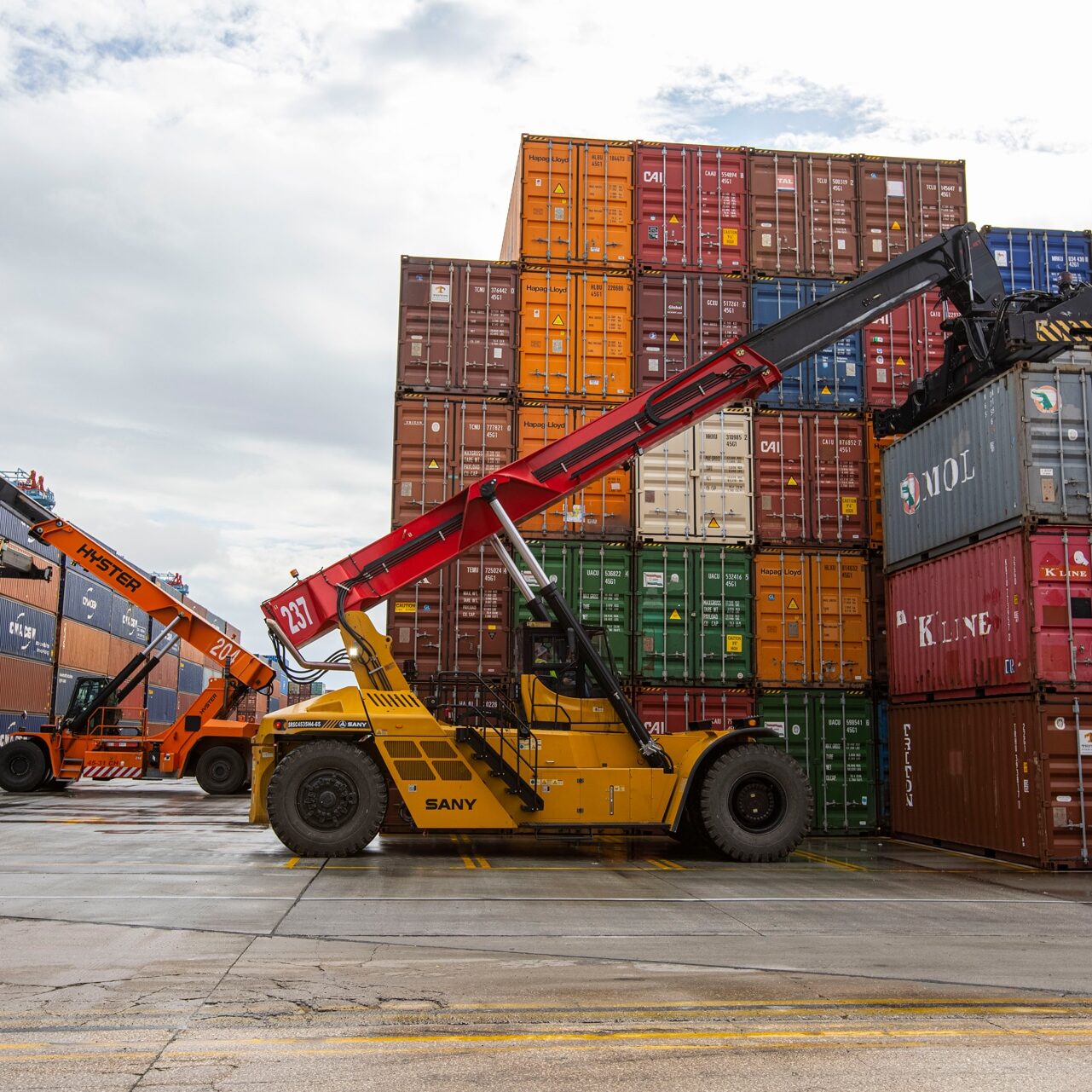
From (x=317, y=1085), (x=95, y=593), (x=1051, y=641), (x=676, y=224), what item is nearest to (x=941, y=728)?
(x=1051, y=641)

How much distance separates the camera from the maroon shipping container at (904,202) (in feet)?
64.6

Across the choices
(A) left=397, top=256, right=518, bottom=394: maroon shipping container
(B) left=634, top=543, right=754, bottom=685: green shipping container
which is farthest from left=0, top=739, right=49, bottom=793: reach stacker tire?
(B) left=634, top=543, right=754, bottom=685: green shipping container

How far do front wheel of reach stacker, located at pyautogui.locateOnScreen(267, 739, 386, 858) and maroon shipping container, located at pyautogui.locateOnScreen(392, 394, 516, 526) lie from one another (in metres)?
5.61

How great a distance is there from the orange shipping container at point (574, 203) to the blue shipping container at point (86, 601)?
23.4 m

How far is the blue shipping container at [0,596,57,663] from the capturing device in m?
29.6

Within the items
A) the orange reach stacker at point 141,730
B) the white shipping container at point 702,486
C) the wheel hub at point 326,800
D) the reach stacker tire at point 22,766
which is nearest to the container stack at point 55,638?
Result: the orange reach stacker at point 141,730

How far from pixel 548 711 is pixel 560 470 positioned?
318cm

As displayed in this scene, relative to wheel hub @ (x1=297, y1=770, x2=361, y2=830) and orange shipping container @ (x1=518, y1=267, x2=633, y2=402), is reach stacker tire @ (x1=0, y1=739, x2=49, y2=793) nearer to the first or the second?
wheel hub @ (x1=297, y1=770, x2=361, y2=830)

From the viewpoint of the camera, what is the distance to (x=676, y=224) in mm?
19609

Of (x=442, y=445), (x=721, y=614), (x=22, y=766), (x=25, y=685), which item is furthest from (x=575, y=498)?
(x=25, y=685)

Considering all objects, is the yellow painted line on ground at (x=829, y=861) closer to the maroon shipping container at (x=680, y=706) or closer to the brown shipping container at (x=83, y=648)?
the maroon shipping container at (x=680, y=706)

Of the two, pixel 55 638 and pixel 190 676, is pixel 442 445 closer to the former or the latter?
pixel 55 638

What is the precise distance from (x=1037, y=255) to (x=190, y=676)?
4905 centimetres

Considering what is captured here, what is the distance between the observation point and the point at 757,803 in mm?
14109
